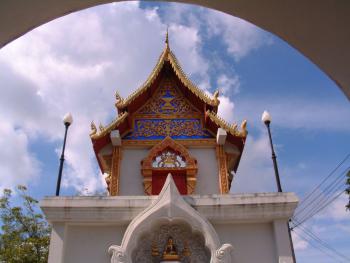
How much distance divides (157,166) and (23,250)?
1096cm

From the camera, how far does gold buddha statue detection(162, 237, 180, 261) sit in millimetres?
7023

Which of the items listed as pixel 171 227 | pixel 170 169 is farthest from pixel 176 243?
pixel 170 169

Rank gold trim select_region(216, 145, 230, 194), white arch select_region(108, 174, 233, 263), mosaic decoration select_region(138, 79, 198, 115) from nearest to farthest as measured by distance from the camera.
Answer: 1. white arch select_region(108, 174, 233, 263)
2. gold trim select_region(216, 145, 230, 194)
3. mosaic decoration select_region(138, 79, 198, 115)

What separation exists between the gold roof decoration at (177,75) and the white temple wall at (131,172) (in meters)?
1.59

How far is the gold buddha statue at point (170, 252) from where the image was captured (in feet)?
23.0

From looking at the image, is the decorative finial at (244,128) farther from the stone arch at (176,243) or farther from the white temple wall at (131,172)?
the stone arch at (176,243)

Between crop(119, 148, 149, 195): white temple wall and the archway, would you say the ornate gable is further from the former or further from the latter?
the archway

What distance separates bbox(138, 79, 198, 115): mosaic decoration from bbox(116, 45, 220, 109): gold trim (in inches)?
22.7

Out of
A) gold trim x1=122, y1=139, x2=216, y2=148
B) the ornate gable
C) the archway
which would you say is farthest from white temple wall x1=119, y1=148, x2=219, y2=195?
the archway

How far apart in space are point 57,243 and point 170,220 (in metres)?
2.25

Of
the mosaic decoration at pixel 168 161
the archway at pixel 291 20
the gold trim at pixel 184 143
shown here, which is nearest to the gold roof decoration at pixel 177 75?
the gold trim at pixel 184 143

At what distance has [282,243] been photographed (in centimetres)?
A: 725

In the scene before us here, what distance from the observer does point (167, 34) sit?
14000 mm

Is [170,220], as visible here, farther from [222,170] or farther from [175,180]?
[222,170]
